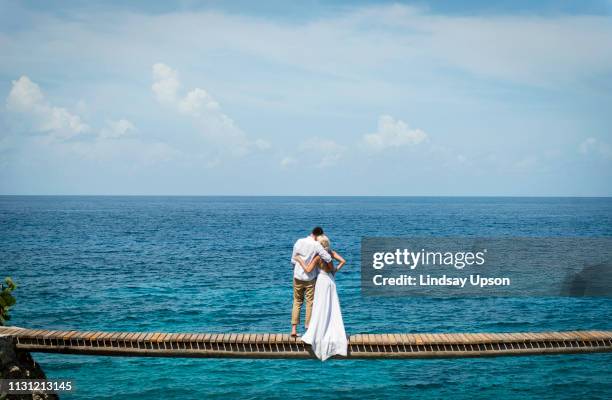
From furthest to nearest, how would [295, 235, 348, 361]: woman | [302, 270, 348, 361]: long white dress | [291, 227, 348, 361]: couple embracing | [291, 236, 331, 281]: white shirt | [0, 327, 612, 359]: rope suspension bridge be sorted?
[0, 327, 612, 359]: rope suspension bridge < [302, 270, 348, 361]: long white dress < [295, 235, 348, 361]: woman < [291, 227, 348, 361]: couple embracing < [291, 236, 331, 281]: white shirt

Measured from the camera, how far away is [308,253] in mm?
13633

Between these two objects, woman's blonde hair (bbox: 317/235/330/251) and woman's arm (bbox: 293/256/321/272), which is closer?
woman's blonde hair (bbox: 317/235/330/251)

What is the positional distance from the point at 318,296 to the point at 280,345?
5.64 ft

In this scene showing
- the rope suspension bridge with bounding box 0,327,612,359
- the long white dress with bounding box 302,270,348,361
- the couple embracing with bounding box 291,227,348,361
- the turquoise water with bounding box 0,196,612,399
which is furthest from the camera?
the turquoise water with bounding box 0,196,612,399

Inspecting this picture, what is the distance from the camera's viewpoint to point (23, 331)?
15047 millimetres

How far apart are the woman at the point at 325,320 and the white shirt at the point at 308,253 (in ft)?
0.47

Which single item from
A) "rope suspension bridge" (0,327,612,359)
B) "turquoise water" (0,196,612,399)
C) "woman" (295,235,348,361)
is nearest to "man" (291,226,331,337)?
"woman" (295,235,348,361)

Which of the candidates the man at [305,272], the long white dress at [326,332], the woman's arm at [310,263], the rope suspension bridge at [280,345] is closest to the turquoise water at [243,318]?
the rope suspension bridge at [280,345]

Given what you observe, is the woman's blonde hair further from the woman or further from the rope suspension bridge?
the rope suspension bridge

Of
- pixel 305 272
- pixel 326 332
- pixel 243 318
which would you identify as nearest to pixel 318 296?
pixel 305 272

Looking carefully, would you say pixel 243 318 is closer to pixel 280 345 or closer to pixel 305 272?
pixel 280 345

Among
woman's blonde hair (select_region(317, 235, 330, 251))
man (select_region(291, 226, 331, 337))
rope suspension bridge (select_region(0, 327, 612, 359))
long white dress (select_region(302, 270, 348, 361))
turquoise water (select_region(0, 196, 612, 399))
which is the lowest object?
turquoise water (select_region(0, 196, 612, 399))

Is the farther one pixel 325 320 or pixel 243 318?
pixel 243 318

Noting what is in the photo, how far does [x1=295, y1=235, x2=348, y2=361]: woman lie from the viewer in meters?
13.8
